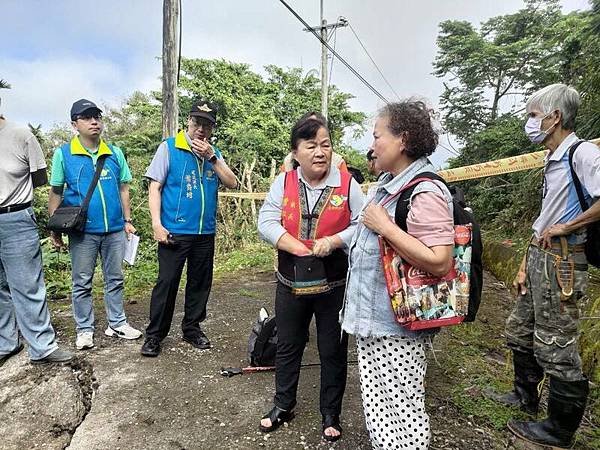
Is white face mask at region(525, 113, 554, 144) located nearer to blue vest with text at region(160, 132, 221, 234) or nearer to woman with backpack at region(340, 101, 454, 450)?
woman with backpack at region(340, 101, 454, 450)

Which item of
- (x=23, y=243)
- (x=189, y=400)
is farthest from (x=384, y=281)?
(x=23, y=243)

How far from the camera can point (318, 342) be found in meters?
2.39

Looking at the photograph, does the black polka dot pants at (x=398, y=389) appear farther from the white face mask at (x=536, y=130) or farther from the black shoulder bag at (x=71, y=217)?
the black shoulder bag at (x=71, y=217)

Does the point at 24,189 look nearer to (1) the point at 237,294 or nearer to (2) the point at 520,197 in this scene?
(1) the point at 237,294

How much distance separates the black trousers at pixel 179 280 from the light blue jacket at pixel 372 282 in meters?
1.85

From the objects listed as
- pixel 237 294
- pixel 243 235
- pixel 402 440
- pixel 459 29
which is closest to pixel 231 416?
pixel 402 440

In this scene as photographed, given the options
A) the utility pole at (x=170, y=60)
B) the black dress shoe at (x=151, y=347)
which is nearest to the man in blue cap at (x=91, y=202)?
the black dress shoe at (x=151, y=347)

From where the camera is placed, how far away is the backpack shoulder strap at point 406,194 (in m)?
1.64

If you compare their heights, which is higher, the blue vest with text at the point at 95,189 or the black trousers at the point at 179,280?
the blue vest with text at the point at 95,189

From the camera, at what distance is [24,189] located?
3.09 meters

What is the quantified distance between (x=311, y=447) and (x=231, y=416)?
559mm

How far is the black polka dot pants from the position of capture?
5.77 ft

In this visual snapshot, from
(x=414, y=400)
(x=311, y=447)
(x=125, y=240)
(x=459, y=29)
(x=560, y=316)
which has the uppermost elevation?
(x=459, y=29)

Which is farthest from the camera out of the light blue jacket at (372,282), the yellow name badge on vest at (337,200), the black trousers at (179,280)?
the black trousers at (179,280)
